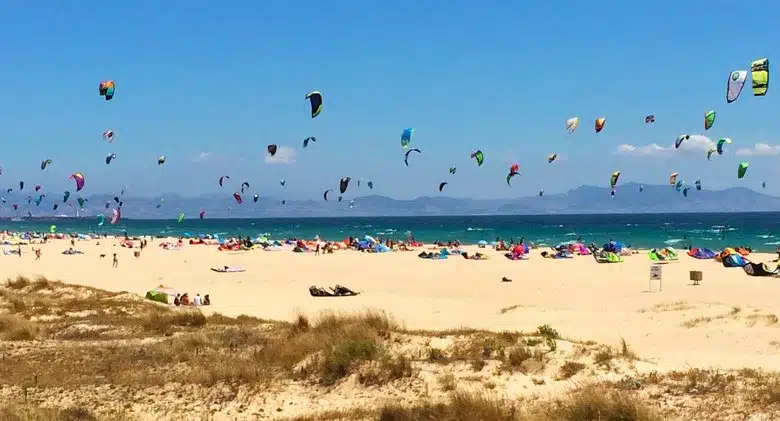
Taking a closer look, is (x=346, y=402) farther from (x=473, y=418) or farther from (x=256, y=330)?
(x=256, y=330)

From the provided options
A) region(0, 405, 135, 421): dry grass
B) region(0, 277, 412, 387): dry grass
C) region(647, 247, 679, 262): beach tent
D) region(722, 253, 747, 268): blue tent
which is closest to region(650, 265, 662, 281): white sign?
region(722, 253, 747, 268): blue tent

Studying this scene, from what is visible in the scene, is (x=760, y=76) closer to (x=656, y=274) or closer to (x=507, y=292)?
(x=656, y=274)

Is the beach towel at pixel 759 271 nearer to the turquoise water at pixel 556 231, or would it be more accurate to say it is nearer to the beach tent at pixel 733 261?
the beach tent at pixel 733 261

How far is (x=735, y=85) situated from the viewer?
17.4 m

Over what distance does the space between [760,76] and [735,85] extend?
2.16 ft

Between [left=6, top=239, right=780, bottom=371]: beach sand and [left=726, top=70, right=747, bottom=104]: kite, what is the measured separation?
16.5 feet

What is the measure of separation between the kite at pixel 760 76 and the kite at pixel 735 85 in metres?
0.46

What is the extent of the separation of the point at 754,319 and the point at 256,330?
365 inches

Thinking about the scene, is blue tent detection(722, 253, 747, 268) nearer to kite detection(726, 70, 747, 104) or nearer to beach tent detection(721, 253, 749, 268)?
beach tent detection(721, 253, 749, 268)

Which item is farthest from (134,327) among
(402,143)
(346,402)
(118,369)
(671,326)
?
(402,143)

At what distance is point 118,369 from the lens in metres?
8.48

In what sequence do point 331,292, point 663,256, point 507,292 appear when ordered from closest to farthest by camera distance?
point 331,292, point 507,292, point 663,256

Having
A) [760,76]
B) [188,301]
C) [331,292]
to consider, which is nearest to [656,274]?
[760,76]

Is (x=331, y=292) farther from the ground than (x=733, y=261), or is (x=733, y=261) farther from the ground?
(x=733, y=261)
